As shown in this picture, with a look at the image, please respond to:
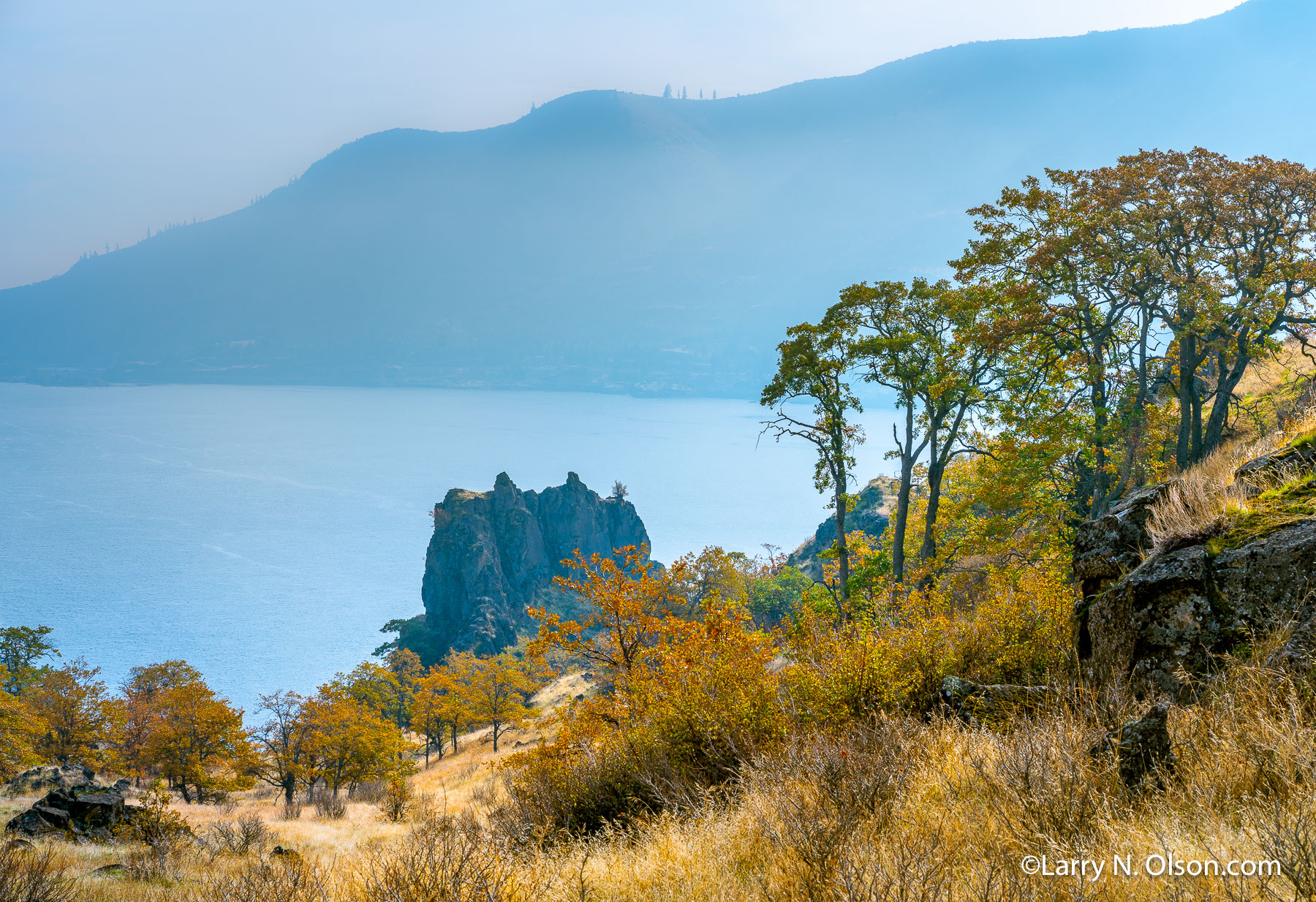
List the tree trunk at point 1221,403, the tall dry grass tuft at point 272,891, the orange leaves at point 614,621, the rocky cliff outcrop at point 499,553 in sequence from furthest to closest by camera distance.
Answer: the rocky cliff outcrop at point 499,553
the tree trunk at point 1221,403
the orange leaves at point 614,621
the tall dry grass tuft at point 272,891

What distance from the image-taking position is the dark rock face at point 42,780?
20422 millimetres

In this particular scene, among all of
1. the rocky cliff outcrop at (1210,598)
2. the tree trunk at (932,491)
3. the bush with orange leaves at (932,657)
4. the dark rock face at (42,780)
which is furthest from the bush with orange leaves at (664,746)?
the dark rock face at (42,780)

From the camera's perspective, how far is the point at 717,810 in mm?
6926

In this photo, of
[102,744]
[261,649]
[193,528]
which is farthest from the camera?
[193,528]

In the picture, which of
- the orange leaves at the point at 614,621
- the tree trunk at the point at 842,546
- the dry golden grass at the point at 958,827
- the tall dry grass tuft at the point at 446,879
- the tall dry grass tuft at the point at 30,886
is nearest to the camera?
the dry golden grass at the point at 958,827

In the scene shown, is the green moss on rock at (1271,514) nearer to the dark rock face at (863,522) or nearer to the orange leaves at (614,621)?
the orange leaves at (614,621)

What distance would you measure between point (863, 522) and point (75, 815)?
Result: 2979 inches

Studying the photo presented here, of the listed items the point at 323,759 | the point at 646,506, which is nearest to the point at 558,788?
the point at 323,759

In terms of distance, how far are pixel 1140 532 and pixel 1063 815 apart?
480 centimetres

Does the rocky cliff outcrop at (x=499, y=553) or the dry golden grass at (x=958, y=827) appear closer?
the dry golden grass at (x=958, y=827)

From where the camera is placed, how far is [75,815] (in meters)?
15.4

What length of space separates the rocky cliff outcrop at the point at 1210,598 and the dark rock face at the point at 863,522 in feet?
231

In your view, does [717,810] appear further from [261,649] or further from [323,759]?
[261,649]

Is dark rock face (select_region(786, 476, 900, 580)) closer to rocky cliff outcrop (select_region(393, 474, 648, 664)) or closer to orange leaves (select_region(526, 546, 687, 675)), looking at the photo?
rocky cliff outcrop (select_region(393, 474, 648, 664))
